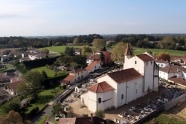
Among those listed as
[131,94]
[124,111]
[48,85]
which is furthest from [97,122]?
[48,85]

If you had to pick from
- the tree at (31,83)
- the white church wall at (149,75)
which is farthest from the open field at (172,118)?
the tree at (31,83)

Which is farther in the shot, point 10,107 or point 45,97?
point 45,97

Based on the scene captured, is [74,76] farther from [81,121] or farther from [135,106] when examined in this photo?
[81,121]

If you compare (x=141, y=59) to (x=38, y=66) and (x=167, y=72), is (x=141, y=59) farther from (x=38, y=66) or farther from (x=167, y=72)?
(x=38, y=66)

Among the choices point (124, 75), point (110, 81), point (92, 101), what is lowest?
point (92, 101)

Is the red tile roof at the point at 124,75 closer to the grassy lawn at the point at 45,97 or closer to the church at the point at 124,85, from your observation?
the church at the point at 124,85

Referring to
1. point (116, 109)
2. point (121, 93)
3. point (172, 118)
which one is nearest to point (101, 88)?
point (121, 93)
